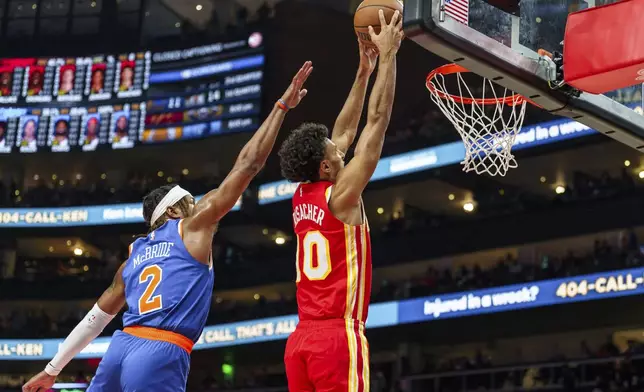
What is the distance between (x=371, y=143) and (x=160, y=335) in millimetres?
1584

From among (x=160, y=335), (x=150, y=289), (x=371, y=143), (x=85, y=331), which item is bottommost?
(x=160, y=335)

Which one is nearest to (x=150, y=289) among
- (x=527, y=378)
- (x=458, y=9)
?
(x=458, y=9)

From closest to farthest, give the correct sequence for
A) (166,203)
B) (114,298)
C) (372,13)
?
1. (166,203)
2. (114,298)
3. (372,13)

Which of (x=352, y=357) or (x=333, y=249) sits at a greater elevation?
(x=333, y=249)

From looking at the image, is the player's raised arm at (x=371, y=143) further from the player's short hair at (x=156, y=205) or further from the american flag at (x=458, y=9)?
the player's short hair at (x=156, y=205)

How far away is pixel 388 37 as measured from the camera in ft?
17.6

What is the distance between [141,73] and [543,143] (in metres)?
13.9

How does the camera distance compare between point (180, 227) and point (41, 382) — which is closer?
point (180, 227)

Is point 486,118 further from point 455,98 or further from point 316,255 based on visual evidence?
point 316,255

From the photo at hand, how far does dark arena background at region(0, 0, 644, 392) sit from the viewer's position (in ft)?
73.6

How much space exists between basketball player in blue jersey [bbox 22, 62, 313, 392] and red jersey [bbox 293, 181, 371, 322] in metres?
0.45

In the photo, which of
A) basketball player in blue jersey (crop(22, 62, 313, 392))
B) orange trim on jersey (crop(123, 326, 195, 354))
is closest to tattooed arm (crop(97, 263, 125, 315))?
basketball player in blue jersey (crop(22, 62, 313, 392))

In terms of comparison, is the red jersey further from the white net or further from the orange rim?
the white net

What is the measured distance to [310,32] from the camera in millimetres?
31266
